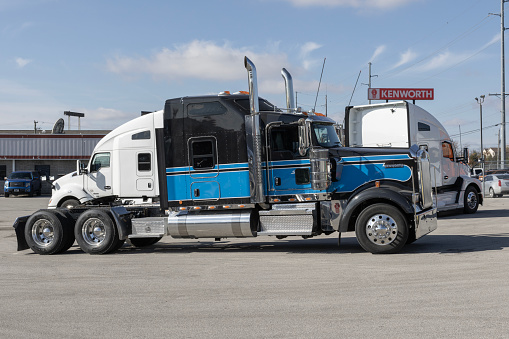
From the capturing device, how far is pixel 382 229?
1077 cm

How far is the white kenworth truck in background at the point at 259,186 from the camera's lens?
11.0 meters

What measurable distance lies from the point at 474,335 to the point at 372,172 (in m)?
5.91

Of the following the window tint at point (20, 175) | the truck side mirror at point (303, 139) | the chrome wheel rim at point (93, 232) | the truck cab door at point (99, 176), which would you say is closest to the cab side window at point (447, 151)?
the truck side mirror at point (303, 139)

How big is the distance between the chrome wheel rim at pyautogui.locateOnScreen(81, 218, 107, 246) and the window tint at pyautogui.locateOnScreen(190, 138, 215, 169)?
258 centimetres

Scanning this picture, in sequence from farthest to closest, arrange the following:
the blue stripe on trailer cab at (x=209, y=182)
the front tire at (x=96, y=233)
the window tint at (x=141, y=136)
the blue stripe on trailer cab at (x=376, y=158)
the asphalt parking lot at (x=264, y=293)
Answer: the window tint at (x=141, y=136)
the front tire at (x=96, y=233)
the blue stripe on trailer cab at (x=209, y=182)
the blue stripe on trailer cab at (x=376, y=158)
the asphalt parking lot at (x=264, y=293)

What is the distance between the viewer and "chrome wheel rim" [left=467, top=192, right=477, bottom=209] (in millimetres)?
20258

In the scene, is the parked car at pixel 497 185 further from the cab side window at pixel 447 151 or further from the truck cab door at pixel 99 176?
the truck cab door at pixel 99 176

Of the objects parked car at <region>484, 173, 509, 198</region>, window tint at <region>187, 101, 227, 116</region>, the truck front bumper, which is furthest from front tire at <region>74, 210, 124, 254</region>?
the truck front bumper

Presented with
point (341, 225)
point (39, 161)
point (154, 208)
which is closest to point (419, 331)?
point (341, 225)

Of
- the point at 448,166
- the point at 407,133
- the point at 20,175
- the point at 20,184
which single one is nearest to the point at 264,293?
the point at 407,133

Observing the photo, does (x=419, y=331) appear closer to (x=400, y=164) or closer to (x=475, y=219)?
(x=400, y=164)

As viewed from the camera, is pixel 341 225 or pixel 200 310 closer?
pixel 200 310

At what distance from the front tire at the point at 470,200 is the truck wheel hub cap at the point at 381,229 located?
1057cm

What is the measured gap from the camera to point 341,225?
36.2ft
